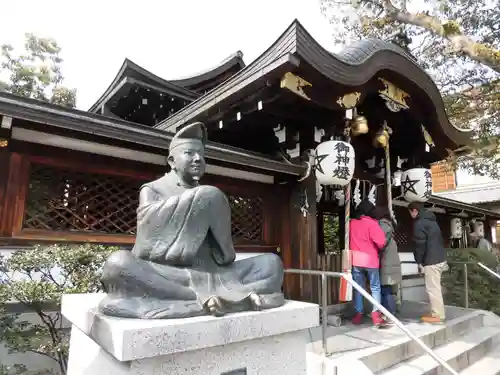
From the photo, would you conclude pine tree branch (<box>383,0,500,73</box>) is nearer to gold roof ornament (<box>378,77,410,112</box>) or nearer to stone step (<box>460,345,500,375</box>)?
gold roof ornament (<box>378,77,410,112</box>)

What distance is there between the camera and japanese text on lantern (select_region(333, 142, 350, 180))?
239 inches

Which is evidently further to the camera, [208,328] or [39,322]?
[39,322]

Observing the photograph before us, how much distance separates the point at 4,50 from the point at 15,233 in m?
20.7

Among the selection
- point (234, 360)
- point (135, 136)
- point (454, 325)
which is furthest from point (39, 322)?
point (454, 325)

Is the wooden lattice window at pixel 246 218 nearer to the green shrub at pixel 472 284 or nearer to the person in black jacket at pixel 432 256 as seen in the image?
the person in black jacket at pixel 432 256

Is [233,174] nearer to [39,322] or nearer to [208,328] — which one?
[39,322]

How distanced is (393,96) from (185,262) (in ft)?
→ 19.5

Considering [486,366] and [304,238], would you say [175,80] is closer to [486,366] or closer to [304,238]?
[304,238]

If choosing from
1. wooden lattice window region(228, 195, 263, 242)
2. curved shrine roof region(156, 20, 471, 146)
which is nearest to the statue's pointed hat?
curved shrine roof region(156, 20, 471, 146)

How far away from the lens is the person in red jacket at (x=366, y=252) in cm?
589

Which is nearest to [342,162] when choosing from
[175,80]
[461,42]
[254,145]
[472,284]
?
[254,145]

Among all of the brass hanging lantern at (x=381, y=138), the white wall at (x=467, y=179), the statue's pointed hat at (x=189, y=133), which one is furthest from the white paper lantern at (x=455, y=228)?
the statue's pointed hat at (x=189, y=133)

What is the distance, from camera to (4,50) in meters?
19.8

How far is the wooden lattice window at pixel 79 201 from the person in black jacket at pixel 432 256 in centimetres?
475
